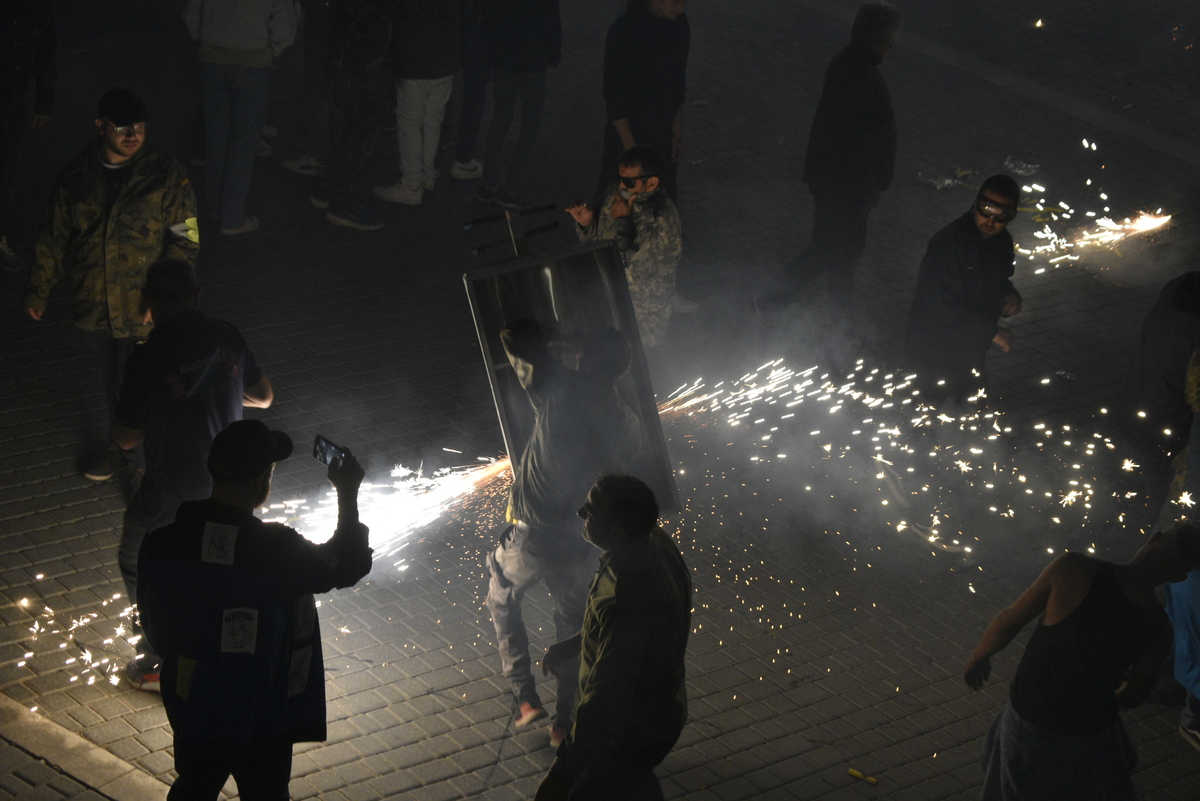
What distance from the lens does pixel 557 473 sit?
508cm

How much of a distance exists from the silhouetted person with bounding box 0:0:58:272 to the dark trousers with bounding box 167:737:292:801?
5.54 m

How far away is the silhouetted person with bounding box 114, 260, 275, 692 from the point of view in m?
5.02

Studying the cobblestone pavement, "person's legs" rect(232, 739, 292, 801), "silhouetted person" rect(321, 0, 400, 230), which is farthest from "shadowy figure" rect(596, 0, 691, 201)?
"person's legs" rect(232, 739, 292, 801)

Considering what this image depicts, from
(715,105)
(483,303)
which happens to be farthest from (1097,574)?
(715,105)

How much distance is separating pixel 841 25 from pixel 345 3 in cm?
786

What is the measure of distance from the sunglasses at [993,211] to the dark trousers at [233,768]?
4.75m

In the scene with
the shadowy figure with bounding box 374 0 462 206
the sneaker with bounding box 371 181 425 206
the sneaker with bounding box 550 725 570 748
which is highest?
the shadowy figure with bounding box 374 0 462 206

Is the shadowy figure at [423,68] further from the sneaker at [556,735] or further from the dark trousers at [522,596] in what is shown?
the sneaker at [556,735]

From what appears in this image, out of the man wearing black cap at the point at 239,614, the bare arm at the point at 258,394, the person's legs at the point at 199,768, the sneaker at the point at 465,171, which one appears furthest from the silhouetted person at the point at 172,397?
the sneaker at the point at 465,171

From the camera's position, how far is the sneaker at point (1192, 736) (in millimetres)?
5789

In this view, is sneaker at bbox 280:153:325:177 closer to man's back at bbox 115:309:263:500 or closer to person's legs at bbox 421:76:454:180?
person's legs at bbox 421:76:454:180

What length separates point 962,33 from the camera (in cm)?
1498

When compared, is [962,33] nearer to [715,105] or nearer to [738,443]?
[715,105]

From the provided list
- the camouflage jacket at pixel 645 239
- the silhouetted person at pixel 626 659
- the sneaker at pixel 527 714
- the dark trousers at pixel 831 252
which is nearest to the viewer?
the silhouetted person at pixel 626 659
